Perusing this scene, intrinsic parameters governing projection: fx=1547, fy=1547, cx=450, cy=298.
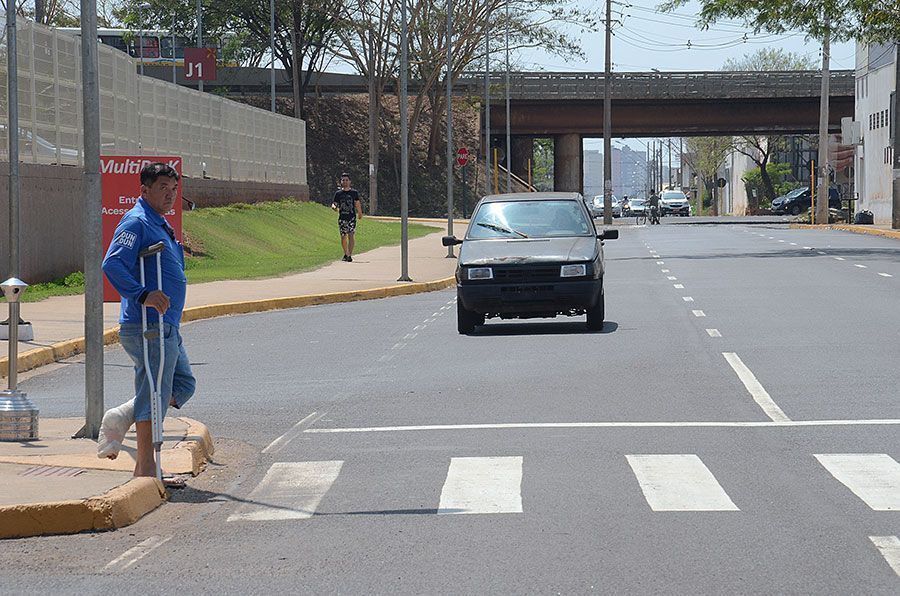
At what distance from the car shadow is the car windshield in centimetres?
122

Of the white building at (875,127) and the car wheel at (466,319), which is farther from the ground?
the white building at (875,127)

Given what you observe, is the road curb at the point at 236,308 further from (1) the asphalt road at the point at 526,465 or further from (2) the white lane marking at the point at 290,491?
(2) the white lane marking at the point at 290,491

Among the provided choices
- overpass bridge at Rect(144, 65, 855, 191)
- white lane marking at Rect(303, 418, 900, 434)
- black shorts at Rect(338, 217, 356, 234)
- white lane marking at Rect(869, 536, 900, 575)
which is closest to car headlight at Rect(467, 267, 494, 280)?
white lane marking at Rect(303, 418, 900, 434)

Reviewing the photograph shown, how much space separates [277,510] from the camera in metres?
8.57

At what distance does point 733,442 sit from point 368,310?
45.6 feet

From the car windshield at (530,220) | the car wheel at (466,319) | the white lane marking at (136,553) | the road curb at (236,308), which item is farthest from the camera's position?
the car windshield at (530,220)

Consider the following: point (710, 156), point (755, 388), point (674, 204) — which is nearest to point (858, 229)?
point (755, 388)

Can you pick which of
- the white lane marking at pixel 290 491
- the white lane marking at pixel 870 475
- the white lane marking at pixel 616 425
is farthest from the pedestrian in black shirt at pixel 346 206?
the white lane marking at pixel 870 475

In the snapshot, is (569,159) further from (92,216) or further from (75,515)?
(75,515)

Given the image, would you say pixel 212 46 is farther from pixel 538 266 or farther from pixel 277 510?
pixel 277 510

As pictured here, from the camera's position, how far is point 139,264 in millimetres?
8680

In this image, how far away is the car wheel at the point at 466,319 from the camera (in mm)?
19328

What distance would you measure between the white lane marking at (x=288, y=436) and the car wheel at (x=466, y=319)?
6.91 m

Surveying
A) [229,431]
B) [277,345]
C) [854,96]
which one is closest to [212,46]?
[854,96]
